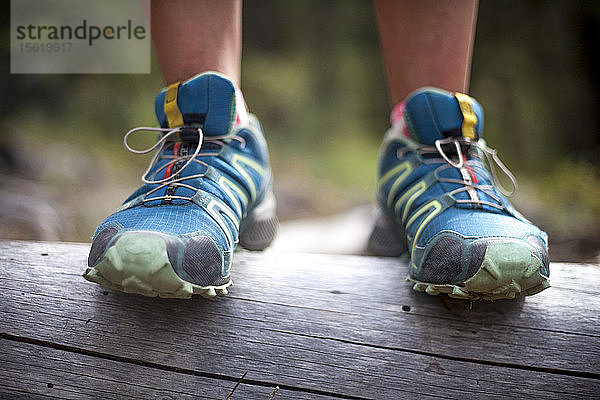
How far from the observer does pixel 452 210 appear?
0.82 m

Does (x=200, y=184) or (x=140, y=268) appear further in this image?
(x=200, y=184)

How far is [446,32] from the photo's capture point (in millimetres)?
1011

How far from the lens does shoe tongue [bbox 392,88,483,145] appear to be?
0.91 metres

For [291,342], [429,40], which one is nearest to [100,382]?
[291,342]

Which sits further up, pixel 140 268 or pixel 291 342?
pixel 140 268

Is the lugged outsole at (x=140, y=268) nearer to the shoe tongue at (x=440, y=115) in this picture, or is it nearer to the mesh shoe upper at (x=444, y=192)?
the mesh shoe upper at (x=444, y=192)

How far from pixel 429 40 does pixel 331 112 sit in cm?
224

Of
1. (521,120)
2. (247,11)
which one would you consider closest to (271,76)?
(247,11)

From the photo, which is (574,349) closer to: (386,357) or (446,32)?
(386,357)

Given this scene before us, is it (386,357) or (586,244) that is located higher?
(386,357)

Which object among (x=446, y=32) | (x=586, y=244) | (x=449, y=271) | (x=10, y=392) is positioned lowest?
(x=586, y=244)

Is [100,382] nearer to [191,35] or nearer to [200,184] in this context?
[200,184]

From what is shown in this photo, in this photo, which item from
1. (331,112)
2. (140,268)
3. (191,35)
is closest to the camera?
(140,268)

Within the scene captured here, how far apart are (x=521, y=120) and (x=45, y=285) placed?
110 inches
